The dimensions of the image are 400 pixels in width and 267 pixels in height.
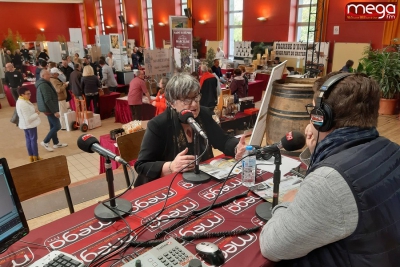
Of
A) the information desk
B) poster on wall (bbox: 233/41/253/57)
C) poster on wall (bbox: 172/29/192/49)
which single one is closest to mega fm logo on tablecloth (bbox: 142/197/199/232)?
the information desk

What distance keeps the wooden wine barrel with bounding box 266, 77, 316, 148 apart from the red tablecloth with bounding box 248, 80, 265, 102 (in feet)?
21.8

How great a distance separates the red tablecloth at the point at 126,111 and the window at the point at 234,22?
7662 millimetres

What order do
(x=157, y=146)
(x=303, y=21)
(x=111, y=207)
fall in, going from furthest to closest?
(x=303, y=21) < (x=157, y=146) < (x=111, y=207)

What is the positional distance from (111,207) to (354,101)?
1.19m

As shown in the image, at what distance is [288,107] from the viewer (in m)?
2.49

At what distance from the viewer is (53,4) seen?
21.5 m

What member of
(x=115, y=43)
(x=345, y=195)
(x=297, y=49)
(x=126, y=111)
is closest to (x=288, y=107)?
(x=345, y=195)

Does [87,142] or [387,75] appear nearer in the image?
[87,142]

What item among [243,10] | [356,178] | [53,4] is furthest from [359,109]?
[53,4]

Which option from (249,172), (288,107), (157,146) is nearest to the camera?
(249,172)

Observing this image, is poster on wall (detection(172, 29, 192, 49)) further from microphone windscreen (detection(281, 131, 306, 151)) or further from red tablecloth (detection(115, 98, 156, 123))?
microphone windscreen (detection(281, 131, 306, 151))

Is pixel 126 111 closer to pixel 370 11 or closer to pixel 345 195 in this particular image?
pixel 345 195

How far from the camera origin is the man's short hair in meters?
1.14

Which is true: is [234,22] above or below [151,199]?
above
